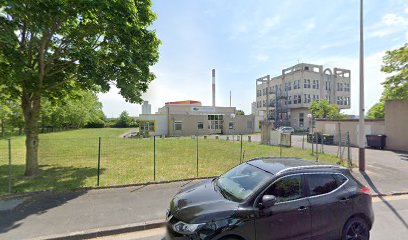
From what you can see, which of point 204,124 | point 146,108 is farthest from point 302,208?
point 146,108

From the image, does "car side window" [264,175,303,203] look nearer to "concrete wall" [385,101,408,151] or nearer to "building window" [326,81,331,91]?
"concrete wall" [385,101,408,151]

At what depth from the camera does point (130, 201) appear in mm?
6727

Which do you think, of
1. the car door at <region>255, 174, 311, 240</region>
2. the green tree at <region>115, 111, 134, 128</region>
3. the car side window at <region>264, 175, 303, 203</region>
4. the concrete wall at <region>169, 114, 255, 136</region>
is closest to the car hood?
the car door at <region>255, 174, 311, 240</region>

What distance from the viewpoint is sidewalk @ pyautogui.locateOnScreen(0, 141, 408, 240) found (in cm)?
504

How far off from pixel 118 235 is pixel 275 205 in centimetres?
333

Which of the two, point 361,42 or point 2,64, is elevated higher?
point 361,42

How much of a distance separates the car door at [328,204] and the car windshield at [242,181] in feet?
2.84

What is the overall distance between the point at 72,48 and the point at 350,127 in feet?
80.5

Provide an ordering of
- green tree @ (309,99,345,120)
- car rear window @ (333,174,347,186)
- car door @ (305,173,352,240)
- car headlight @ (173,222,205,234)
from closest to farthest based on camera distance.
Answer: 1. car headlight @ (173,222,205,234)
2. car door @ (305,173,352,240)
3. car rear window @ (333,174,347,186)
4. green tree @ (309,99,345,120)

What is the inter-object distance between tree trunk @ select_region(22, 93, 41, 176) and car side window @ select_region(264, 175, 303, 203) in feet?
31.7

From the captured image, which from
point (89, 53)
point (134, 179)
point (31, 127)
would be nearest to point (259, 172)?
point (134, 179)

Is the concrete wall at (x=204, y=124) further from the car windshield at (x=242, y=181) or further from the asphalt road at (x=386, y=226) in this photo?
the car windshield at (x=242, y=181)

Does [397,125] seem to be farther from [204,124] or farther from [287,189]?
[204,124]

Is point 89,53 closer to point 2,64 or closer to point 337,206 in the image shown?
point 2,64
